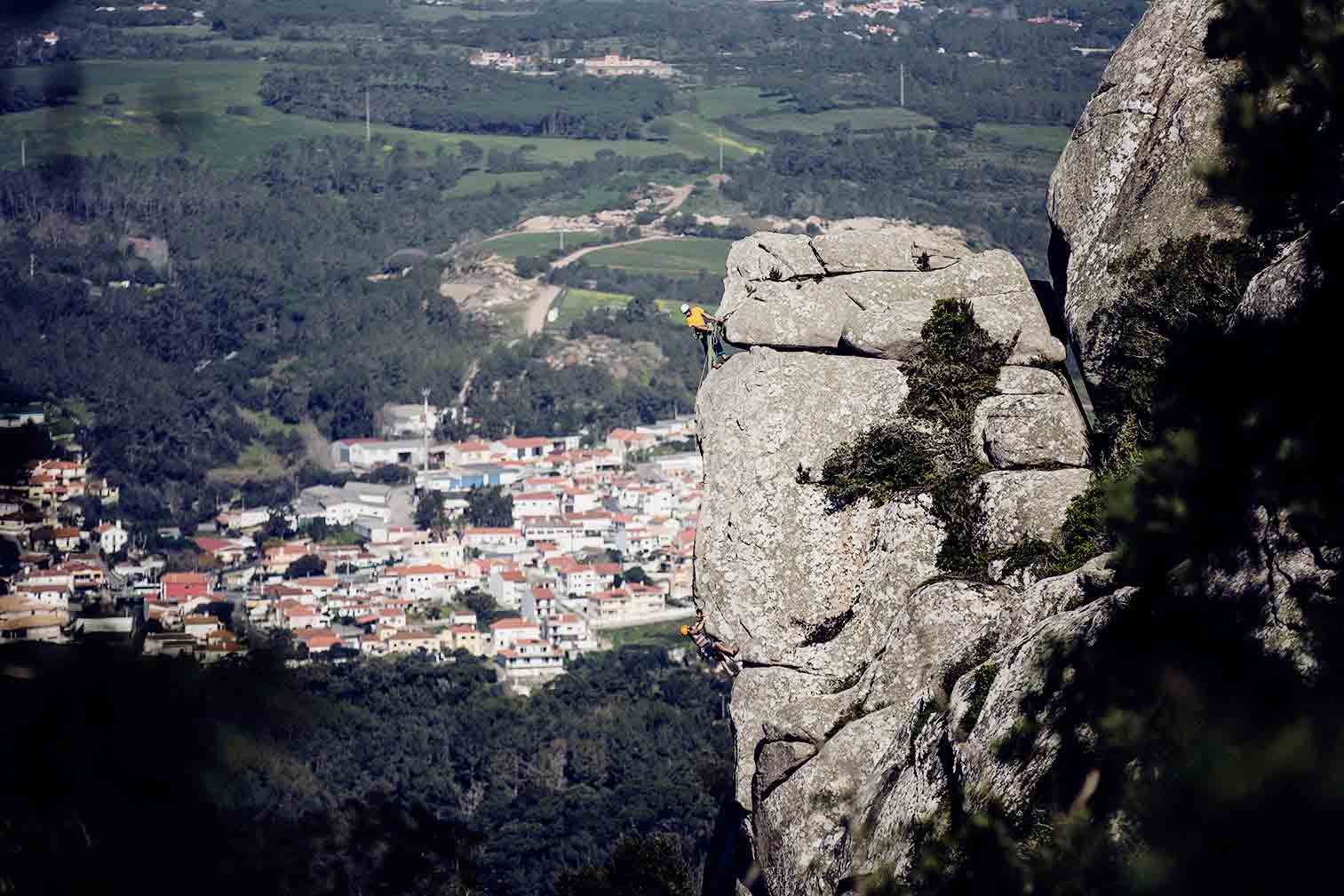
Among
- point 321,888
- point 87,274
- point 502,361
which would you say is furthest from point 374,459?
point 321,888

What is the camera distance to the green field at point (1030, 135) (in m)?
117

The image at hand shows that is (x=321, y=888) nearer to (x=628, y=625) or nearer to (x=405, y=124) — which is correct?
(x=628, y=625)

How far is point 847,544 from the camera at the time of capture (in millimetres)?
11523

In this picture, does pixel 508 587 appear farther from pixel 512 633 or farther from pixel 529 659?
Result: pixel 529 659

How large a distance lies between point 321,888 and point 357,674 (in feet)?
128

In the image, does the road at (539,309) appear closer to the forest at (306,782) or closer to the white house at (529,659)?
the white house at (529,659)

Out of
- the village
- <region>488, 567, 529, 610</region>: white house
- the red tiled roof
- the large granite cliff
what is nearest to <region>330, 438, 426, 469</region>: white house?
the village

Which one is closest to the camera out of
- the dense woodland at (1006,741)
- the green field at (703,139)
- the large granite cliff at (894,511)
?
the dense woodland at (1006,741)

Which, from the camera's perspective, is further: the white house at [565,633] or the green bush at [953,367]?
the white house at [565,633]

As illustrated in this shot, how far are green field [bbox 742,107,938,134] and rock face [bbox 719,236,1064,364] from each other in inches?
4846

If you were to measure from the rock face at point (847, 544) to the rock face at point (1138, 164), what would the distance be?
1.88ft

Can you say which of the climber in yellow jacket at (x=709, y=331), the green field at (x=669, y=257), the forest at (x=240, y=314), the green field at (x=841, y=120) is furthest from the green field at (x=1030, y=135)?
the climber in yellow jacket at (x=709, y=331)

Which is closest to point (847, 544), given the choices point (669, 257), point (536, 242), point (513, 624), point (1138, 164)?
point (1138, 164)

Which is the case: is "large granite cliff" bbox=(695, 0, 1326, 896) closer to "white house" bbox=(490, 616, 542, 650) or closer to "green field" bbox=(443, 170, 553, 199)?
"white house" bbox=(490, 616, 542, 650)
